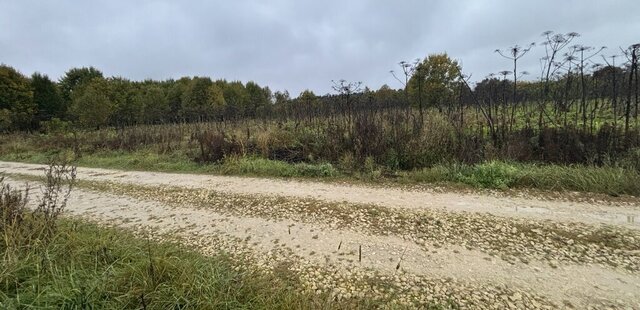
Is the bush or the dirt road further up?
the bush

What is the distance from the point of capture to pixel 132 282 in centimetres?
252

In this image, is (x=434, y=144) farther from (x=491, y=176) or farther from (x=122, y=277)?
(x=122, y=277)

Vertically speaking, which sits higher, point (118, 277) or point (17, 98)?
point (17, 98)

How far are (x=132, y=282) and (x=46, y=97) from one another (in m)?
44.3

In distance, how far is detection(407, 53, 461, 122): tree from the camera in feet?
58.9

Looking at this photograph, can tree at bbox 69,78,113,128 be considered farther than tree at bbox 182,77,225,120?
No

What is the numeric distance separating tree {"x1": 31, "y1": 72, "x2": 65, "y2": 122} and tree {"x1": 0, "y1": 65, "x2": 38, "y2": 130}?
0.92 metres

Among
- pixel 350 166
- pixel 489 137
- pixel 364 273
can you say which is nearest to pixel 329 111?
pixel 350 166

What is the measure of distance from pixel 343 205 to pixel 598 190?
4666mm

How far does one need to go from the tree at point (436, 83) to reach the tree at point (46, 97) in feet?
129

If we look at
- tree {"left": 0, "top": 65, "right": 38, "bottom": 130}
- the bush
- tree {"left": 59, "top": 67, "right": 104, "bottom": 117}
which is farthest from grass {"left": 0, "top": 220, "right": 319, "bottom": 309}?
tree {"left": 59, "top": 67, "right": 104, "bottom": 117}

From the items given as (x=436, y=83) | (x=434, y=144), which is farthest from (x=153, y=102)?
(x=434, y=144)

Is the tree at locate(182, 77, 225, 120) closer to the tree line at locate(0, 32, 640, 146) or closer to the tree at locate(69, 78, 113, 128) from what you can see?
the tree line at locate(0, 32, 640, 146)

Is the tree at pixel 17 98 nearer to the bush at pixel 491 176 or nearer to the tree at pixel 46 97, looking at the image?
the tree at pixel 46 97
